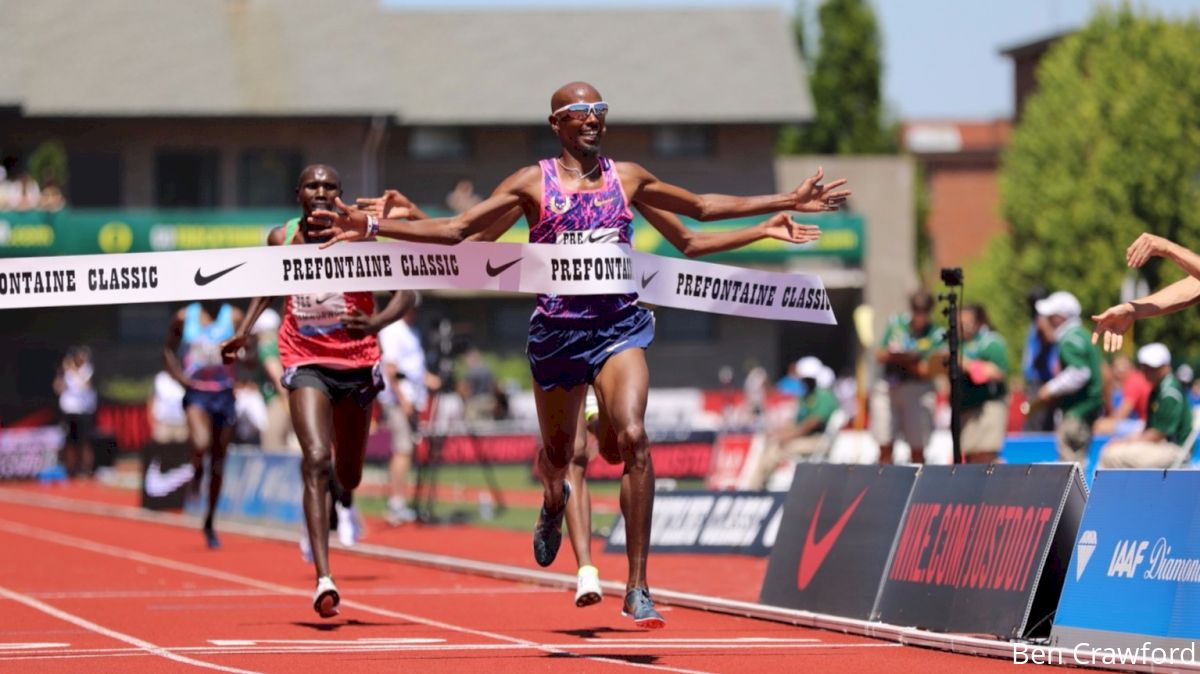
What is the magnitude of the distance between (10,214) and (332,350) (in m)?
37.8

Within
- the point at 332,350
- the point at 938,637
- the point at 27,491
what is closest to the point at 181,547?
the point at 332,350

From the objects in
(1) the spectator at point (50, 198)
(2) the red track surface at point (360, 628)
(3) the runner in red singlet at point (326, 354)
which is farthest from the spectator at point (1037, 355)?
(1) the spectator at point (50, 198)

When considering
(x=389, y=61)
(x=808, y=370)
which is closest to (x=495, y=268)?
(x=808, y=370)

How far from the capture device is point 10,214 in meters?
47.9

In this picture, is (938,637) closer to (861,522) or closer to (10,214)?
(861,522)

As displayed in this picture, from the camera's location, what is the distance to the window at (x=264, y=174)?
2037 inches

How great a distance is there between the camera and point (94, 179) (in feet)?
169

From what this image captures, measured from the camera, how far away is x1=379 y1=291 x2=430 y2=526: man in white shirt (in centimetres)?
2041

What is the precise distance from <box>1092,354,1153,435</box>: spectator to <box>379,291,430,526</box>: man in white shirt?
6.09m

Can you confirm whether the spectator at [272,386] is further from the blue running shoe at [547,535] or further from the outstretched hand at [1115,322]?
the outstretched hand at [1115,322]

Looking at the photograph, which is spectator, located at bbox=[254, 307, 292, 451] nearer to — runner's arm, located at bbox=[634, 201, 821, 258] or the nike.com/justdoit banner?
the nike.com/justdoit banner

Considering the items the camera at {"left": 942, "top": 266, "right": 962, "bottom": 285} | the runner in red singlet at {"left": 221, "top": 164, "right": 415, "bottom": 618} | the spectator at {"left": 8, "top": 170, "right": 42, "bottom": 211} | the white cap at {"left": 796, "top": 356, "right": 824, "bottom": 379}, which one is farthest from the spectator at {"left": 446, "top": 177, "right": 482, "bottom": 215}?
the runner in red singlet at {"left": 221, "top": 164, "right": 415, "bottom": 618}

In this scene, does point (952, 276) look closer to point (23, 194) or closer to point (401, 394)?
point (401, 394)

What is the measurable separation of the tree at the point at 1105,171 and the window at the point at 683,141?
11.7 metres
